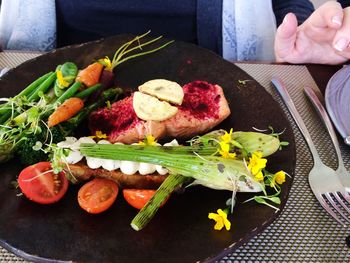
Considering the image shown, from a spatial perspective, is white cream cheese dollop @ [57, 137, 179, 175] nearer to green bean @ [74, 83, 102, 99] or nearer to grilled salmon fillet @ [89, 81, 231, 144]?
grilled salmon fillet @ [89, 81, 231, 144]

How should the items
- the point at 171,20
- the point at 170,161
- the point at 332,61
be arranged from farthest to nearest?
the point at 171,20
the point at 332,61
the point at 170,161

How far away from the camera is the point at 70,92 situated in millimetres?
1317

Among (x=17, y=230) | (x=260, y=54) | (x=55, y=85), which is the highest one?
(x=55, y=85)

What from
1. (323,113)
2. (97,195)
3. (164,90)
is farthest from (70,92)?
(323,113)

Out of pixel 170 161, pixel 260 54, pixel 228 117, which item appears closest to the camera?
pixel 170 161

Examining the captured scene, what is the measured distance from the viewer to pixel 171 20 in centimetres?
197

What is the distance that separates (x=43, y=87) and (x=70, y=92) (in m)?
0.09

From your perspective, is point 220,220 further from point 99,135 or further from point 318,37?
point 318,37

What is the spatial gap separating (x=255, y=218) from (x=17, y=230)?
1.87 feet

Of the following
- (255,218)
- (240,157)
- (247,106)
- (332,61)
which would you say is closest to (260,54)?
(332,61)

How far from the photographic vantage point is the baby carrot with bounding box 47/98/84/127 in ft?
3.89

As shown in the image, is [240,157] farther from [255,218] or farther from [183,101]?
[183,101]

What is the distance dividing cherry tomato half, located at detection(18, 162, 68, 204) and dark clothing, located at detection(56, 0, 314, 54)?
1058mm

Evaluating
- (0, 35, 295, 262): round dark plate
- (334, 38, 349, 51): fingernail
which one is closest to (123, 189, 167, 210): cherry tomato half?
(0, 35, 295, 262): round dark plate
